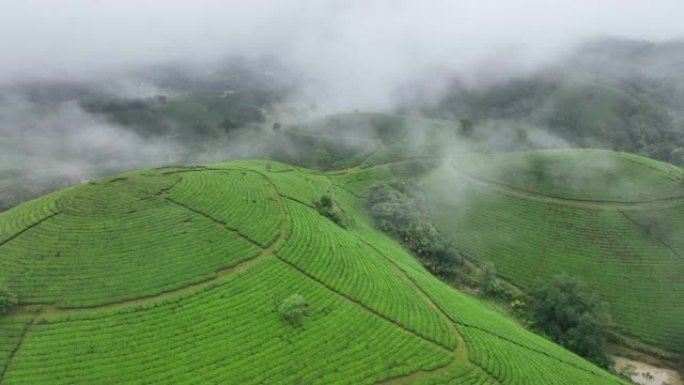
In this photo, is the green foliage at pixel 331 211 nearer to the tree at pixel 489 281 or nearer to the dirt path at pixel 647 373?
the tree at pixel 489 281

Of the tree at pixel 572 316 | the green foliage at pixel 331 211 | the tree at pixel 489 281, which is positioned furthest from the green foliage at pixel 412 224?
the tree at pixel 572 316

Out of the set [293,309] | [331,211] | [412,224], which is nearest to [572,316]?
[412,224]

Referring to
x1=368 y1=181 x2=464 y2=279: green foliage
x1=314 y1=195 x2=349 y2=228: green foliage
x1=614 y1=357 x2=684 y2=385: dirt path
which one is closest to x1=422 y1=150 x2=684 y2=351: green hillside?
x1=368 y1=181 x2=464 y2=279: green foliage

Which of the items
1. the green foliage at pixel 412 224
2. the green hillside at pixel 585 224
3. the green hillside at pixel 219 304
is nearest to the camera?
the green hillside at pixel 219 304

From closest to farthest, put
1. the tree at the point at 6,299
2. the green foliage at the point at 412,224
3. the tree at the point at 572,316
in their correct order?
the tree at the point at 6,299 < the tree at the point at 572,316 < the green foliage at the point at 412,224

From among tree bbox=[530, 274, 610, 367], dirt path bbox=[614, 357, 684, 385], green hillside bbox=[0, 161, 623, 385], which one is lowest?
dirt path bbox=[614, 357, 684, 385]

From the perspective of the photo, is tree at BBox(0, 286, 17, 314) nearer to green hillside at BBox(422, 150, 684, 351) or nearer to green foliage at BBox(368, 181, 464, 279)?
green foliage at BBox(368, 181, 464, 279)

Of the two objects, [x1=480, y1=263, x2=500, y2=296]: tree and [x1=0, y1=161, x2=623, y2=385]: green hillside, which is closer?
[x1=0, y1=161, x2=623, y2=385]: green hillside

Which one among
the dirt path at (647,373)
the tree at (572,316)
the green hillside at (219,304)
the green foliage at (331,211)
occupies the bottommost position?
the dirt path at (647,373)
